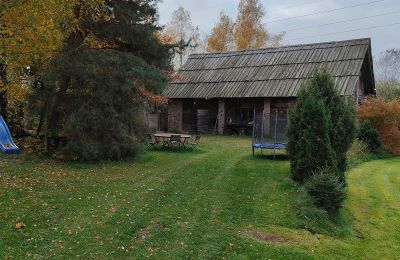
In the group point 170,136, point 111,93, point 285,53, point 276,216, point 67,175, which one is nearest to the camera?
point 276,216

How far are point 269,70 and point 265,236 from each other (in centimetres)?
2114

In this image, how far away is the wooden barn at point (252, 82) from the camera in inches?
983

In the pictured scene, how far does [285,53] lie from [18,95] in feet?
64.6

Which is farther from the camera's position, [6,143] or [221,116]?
[221,116]

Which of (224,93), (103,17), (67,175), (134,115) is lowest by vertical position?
(67,175)

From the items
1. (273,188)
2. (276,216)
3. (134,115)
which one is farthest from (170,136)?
(276,216)

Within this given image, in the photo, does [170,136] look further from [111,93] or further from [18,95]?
[18,95]

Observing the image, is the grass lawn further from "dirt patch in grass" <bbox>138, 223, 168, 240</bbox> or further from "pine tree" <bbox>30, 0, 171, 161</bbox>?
"pine tree" <bbox>30, 0, 171, 161</bbox>

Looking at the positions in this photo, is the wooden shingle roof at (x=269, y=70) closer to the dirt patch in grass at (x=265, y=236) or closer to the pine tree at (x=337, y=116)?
the pine tree at (x=337, y=116)

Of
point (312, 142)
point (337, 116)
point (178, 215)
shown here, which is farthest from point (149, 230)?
point (337, 116)

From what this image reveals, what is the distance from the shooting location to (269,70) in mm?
27219

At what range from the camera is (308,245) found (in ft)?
22.9

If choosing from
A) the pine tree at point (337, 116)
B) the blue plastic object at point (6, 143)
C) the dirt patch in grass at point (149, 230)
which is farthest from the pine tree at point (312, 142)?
the blue plastic object at point (6, 143)

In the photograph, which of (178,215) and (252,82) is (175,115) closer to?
(252,82)
